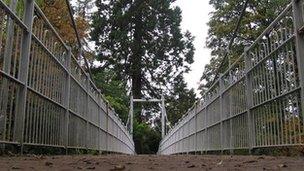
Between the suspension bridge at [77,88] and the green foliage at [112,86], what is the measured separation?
24670 millimetres

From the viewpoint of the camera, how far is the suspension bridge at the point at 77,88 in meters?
5.32

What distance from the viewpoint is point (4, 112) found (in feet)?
16.2

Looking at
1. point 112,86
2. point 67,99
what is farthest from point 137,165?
point 112,86

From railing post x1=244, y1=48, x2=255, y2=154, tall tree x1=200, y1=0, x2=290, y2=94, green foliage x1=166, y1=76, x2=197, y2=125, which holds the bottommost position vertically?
railing post x1=244, y1=48, x2=255, y2=154

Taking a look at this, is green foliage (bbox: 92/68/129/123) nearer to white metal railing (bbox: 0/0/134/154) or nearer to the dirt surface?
white metal railing (bbox: 0/0/134/154)

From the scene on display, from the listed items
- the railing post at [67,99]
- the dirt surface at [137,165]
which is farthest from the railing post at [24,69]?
the railing post at [67,99]

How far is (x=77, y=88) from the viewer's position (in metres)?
9.36

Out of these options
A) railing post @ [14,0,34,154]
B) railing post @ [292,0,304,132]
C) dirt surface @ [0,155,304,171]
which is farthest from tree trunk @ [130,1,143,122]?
dirt surface @ [0,155,304,171]

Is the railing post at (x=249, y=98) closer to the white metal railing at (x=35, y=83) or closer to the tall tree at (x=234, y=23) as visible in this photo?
the white metal railing at (x=35, y=83)

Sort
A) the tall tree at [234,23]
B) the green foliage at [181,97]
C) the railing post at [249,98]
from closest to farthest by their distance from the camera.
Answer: the railing post at [249,98] → the tall tree at [234,23] → the green foliage at [181,97]

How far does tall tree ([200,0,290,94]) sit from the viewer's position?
81.7 feet

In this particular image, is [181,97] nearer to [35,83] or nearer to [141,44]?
[141,44]

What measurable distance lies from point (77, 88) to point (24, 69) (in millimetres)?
3789

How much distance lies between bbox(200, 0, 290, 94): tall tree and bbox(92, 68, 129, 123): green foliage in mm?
7586
